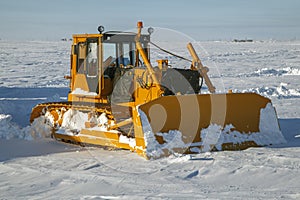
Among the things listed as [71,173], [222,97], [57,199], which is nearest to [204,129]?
[222,97]

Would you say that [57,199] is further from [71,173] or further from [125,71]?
[125,71]

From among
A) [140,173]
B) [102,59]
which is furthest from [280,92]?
[140,173]

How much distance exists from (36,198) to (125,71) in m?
3.74

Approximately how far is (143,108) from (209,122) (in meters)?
1.14

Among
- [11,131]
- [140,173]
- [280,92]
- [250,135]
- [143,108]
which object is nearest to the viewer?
[140,173]

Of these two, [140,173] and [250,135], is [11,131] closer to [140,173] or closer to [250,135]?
[140,173]

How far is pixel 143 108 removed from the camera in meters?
6.38

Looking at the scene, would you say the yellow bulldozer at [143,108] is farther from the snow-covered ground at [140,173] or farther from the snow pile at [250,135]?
the snow-covered ground at [140,173]

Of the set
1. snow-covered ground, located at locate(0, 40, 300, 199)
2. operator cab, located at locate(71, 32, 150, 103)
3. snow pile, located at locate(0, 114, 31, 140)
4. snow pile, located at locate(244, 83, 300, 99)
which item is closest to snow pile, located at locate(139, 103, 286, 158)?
snow-covered ground, located at locate(0, 40, 300, 199)

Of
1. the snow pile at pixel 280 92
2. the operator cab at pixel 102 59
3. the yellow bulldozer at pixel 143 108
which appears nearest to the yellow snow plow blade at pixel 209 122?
the yellow bulldozer at pixel 143 108

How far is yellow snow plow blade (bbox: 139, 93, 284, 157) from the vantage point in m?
6.43

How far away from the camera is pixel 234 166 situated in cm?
560

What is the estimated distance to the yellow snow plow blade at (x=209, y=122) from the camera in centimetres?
643

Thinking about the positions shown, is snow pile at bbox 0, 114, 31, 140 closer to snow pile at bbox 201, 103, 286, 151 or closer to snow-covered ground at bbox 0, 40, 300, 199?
snow-covered ground at bbox 0, 40, 300, 199
